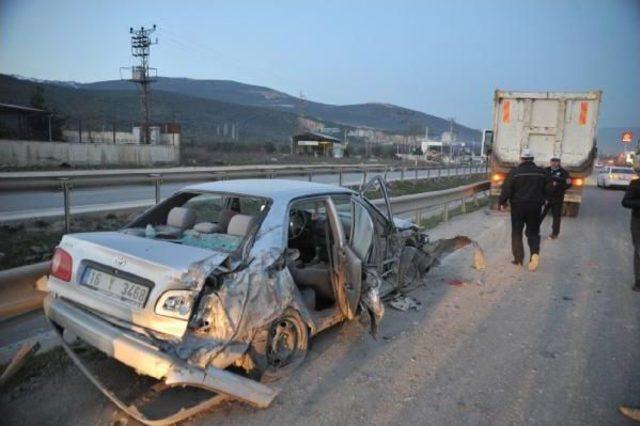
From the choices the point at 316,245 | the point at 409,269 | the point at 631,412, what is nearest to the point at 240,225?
the point at 316,245

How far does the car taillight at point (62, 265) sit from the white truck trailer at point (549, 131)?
1348cm

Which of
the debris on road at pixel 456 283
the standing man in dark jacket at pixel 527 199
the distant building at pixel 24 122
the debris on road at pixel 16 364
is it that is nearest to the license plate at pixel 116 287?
the debris on road at pixel 16 364

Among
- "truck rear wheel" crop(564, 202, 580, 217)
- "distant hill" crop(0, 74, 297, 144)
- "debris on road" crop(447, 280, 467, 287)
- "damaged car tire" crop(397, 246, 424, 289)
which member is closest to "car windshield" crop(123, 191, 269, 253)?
"damaged car tire" crop(397, 246, 424, 289)

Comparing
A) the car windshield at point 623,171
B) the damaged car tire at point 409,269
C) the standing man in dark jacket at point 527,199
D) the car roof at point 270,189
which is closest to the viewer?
the car roof at point 270,189

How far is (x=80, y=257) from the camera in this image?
351 centimetres

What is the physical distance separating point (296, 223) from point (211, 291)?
6.54 feet

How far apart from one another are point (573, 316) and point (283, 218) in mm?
3679

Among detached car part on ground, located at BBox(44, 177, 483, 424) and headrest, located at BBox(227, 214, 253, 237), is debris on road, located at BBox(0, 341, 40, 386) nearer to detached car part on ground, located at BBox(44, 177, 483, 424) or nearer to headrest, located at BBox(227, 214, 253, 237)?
detached car part on ground, located at BBox(44, 177, 483, 424)

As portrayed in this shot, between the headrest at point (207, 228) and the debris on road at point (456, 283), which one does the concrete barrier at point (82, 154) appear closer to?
the debris on road at point (456, 283)

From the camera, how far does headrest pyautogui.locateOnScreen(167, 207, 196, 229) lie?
14.1ft

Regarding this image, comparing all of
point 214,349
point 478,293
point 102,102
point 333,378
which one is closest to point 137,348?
point 214,349

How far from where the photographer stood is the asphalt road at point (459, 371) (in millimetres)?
3414

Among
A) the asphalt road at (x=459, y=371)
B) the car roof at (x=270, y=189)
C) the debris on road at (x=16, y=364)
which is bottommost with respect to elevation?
the asphalt road at (x=459, y=371)

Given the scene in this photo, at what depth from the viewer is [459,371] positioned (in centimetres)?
415
